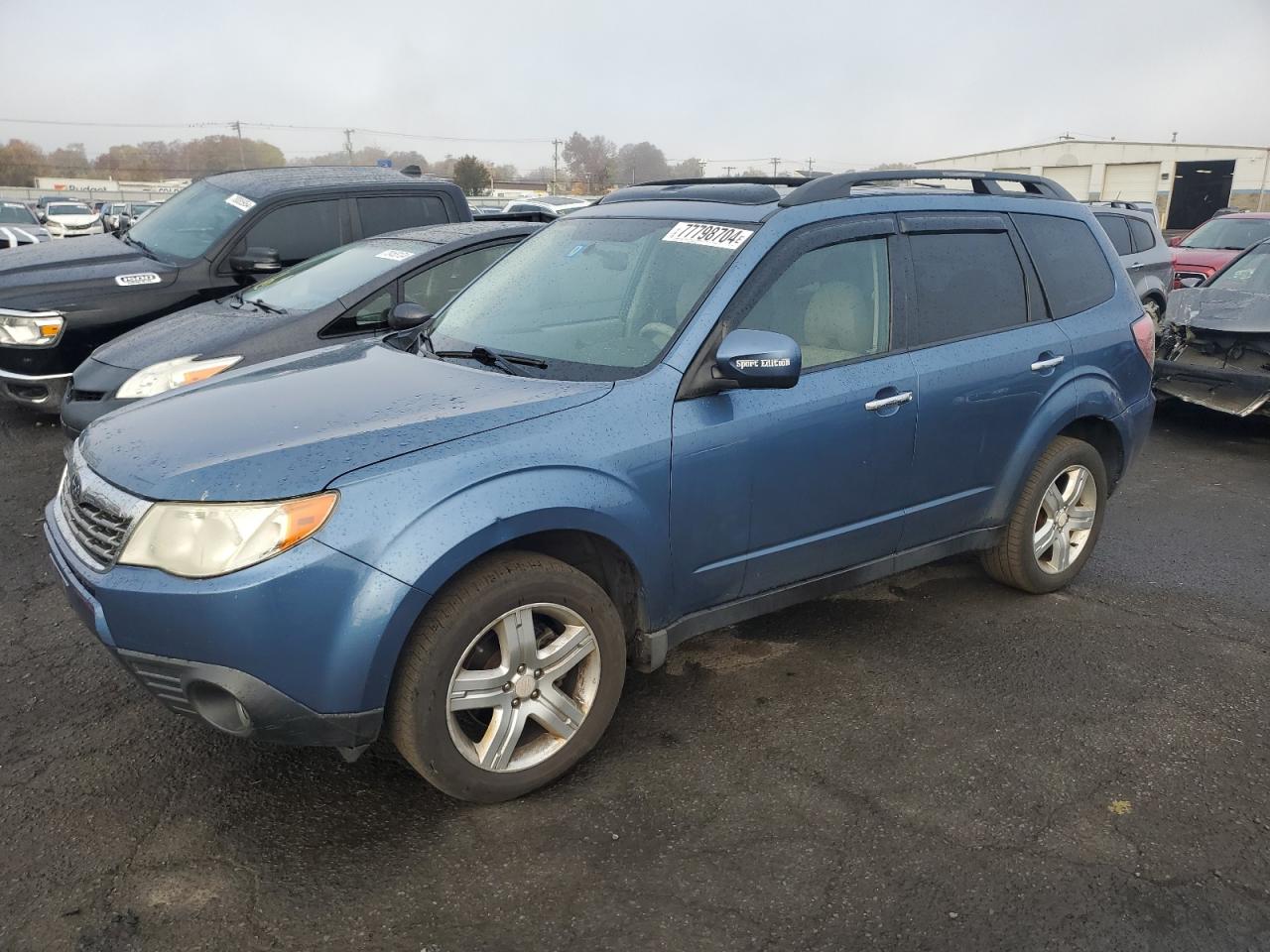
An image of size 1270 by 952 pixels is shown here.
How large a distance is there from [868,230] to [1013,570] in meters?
1.74

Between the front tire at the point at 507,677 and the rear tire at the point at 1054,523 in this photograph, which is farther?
the rear tire at the point at 1054,523

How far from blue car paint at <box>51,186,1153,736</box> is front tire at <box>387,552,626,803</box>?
0.10 meters

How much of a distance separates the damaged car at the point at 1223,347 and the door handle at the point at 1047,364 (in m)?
3.89

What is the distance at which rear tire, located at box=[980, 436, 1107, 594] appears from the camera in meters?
4.14

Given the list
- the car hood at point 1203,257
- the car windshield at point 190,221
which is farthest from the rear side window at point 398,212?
the car hood at point 1203,257

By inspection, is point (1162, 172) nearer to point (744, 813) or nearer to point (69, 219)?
point (69, 219)

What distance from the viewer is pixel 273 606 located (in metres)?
2.34

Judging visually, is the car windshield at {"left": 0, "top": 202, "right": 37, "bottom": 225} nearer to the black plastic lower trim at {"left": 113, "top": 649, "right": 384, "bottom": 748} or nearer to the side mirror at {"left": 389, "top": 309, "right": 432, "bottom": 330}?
the side mirror at {"left": 389, "top": 309, "right": 432, "bottom": 330}

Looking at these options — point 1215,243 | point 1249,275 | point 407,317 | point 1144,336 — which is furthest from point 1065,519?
point 1215,243

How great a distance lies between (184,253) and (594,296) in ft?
16.3

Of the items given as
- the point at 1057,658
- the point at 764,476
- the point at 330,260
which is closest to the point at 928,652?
the point at 1057,658

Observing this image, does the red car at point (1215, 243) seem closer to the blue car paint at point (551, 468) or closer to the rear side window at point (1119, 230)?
the rear side window at point (1119, 230)

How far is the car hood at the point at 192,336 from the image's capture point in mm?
5332

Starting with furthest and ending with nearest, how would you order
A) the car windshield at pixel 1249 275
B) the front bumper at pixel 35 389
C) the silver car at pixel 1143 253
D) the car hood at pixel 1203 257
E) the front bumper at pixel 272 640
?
the car hood at pixel 1203 257, the silver car at pixel 1143 253, the car windshield at pixel 1249 275, the front bumper at pixel 35 389, the front bumper at pixel 272 640
